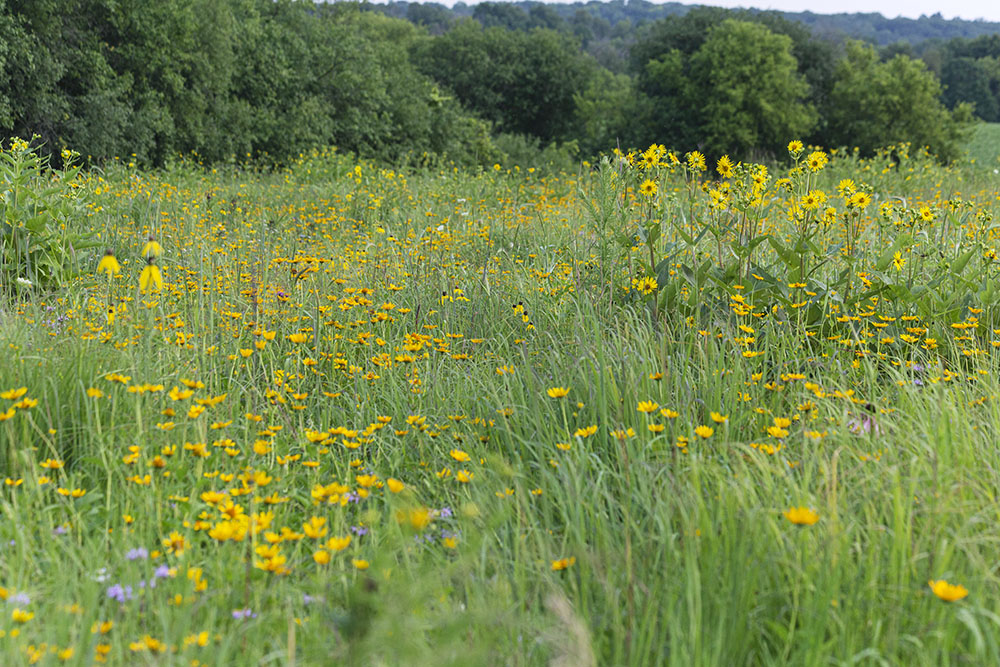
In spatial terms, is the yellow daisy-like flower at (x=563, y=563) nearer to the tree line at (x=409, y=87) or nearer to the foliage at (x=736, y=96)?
the tree line at (x=409, y=87)

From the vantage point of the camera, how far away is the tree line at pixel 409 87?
13.7 metres

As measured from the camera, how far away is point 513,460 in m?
2.11

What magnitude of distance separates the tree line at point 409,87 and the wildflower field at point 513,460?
33.5 ft

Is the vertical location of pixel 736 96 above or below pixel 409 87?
above

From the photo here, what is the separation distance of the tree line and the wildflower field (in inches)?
403

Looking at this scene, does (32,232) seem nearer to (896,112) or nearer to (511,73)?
(896,112)

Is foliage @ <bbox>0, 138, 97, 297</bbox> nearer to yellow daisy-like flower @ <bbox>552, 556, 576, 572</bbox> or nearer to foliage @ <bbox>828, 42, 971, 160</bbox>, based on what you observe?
Result: yellow daisy-like flower @ <bbox>552, 556, 576, 572</bbox>

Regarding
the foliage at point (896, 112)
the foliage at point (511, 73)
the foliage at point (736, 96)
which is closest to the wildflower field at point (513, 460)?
the foliage at point (736, 96)

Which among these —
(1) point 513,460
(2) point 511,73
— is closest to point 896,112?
(2) point 511,73

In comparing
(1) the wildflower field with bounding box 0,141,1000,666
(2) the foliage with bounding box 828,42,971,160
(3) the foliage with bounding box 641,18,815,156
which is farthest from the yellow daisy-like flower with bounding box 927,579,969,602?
(2) the foliage with bounding box 828,42,971,160

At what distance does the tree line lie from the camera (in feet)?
45.0

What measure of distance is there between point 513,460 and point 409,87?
25824 millimetres

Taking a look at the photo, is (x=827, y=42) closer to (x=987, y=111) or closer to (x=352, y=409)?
(x=987, y=111)

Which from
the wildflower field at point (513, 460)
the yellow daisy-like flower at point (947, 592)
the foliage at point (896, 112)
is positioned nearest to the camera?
the yellow daisy-like flower at point (947, 592)
